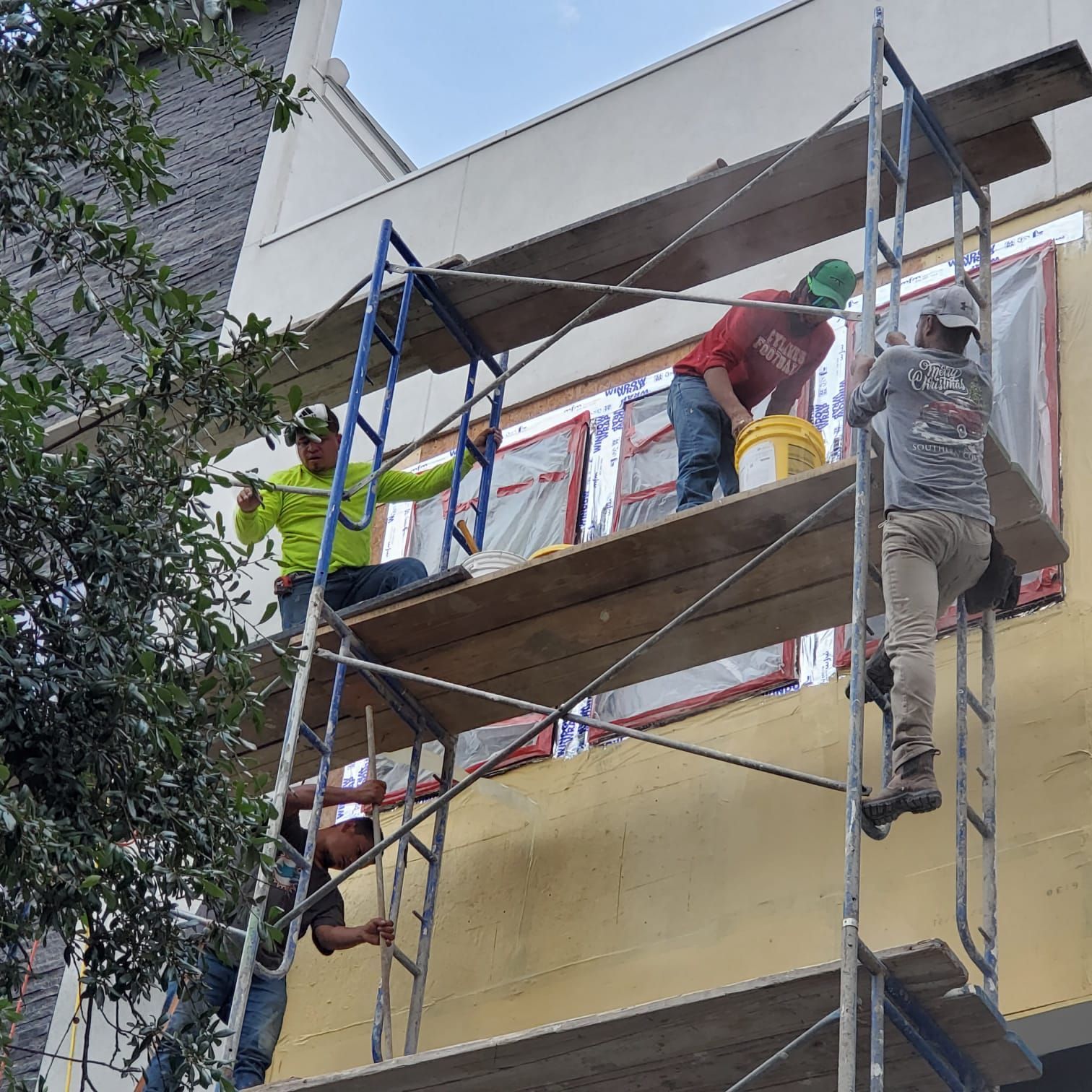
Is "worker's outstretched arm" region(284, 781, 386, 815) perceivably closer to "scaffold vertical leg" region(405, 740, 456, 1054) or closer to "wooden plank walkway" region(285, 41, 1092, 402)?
"scaffold vertical leg" region(405, 740, 456, 1054)

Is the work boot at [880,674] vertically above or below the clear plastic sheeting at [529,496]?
below

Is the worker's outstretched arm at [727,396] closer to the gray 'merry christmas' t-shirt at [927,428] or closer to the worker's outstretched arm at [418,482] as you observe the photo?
the worker's outstretched arm at [418,482]

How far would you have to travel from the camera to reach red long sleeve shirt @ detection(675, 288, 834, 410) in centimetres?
863

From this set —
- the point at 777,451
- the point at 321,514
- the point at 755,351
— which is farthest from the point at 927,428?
the point at 321,514

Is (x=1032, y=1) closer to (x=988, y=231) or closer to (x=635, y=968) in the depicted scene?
(x=988, y=231)

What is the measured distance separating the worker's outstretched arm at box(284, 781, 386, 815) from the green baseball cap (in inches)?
117

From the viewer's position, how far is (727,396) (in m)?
8.52

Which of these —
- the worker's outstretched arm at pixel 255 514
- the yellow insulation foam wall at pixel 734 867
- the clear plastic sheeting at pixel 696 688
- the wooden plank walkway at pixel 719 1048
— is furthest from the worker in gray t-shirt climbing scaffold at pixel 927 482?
the worker's outstretched arm at pixel 255 514

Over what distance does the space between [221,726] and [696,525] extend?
2145 mm

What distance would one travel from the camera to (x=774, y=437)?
7.77m

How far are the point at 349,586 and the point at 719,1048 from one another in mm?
3446

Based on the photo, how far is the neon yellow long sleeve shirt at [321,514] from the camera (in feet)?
29.6

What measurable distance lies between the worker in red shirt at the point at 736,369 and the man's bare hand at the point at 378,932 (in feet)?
7.58

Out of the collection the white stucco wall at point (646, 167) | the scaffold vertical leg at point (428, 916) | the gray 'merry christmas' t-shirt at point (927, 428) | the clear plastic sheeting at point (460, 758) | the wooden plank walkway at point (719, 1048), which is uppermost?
the white stucco wall at point (646, 167)
